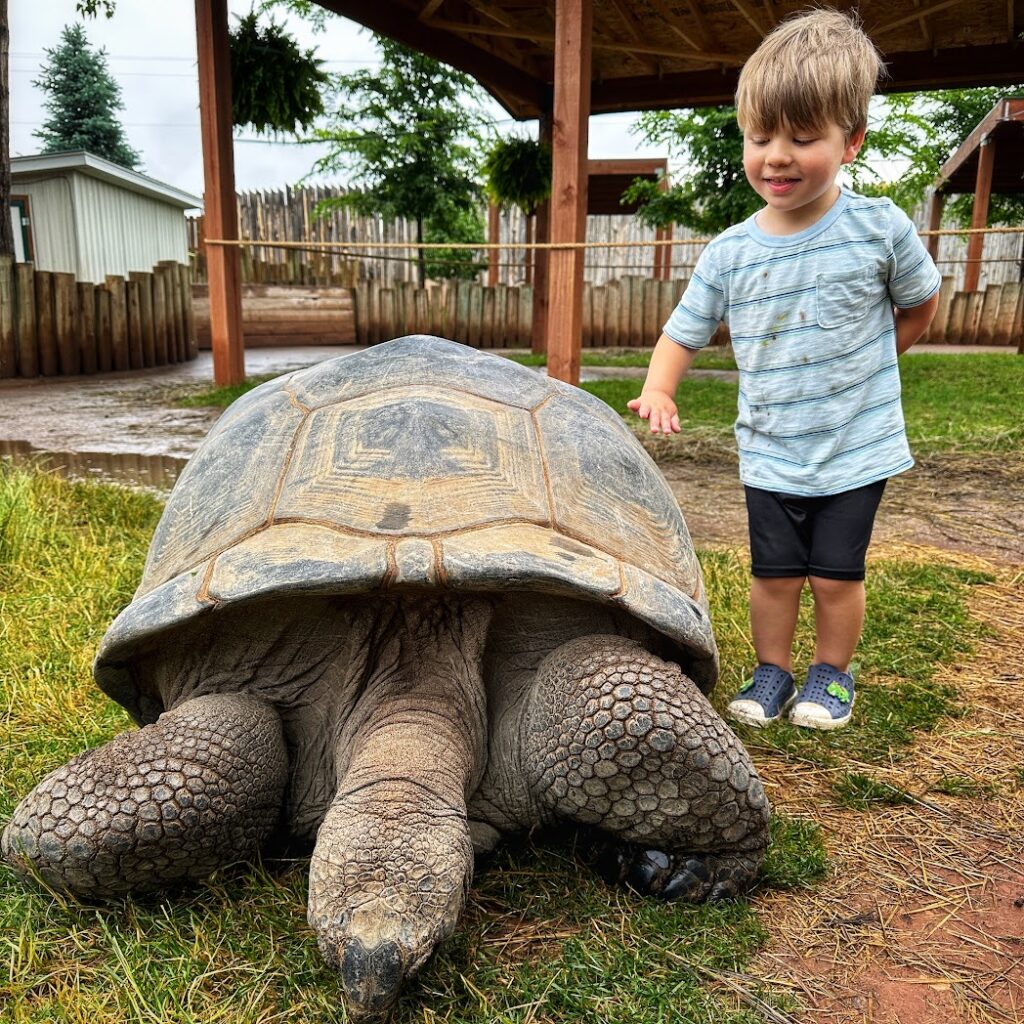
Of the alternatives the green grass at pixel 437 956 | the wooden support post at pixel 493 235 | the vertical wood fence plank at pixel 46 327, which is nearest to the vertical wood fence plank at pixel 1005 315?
the wooden support post at pixel 493 235

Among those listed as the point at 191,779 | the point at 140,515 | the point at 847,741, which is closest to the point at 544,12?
the point at 140,515

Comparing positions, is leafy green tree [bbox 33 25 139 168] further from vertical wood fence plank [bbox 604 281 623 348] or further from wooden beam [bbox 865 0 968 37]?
wooden beam [bbox 865 0 968 37]

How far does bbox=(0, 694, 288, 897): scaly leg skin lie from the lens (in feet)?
5.06

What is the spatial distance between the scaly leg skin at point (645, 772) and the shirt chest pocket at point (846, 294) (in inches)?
47.5

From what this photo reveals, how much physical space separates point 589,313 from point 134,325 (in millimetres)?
7791

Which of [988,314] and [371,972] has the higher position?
[988,314]

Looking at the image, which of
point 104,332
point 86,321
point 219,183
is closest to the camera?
point 219,183

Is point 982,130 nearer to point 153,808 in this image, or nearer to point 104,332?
point 104,332

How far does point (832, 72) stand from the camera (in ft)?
6.81

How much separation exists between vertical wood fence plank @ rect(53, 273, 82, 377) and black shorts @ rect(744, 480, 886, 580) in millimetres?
9788

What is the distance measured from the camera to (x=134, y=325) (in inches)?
467

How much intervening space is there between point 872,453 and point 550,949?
5.10 feet

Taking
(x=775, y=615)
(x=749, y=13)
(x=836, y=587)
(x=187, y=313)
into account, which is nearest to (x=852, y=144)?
(x=836, y=587)

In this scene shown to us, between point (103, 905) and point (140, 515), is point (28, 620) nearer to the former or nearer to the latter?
point (140, 515)
